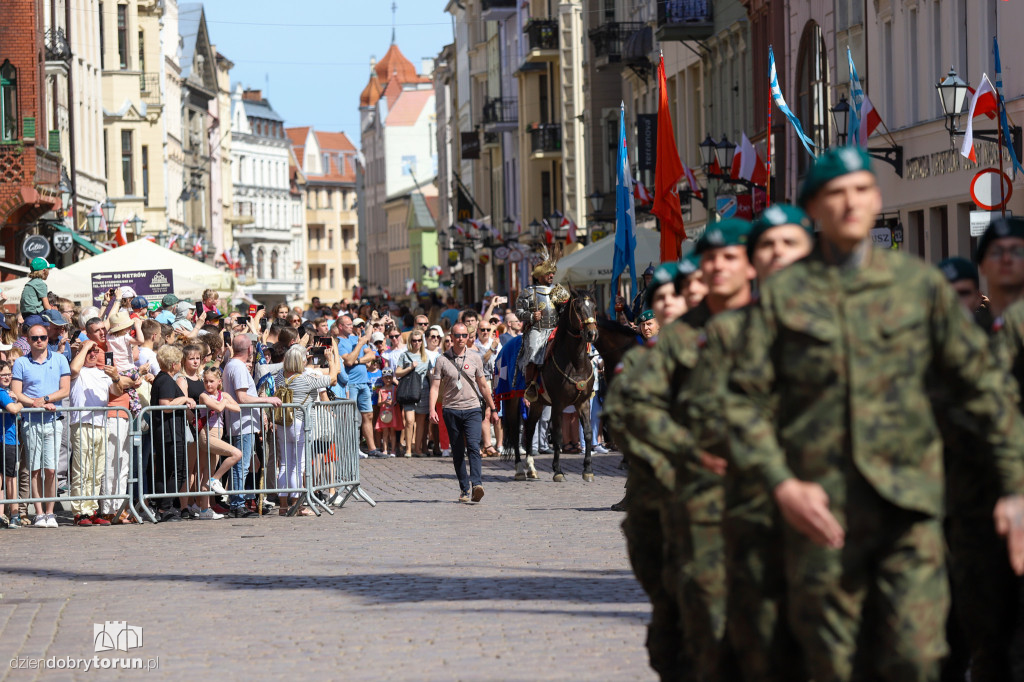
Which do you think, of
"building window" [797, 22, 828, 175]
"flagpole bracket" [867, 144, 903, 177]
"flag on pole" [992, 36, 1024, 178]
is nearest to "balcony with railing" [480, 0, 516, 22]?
"building window" [797, 22, 828, 175]

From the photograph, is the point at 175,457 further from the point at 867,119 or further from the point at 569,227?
the point at 569,227

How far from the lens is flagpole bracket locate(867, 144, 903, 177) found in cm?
2836

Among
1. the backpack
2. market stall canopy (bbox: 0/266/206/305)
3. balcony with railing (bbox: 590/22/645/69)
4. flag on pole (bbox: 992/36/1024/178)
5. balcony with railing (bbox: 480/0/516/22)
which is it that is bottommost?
the backpack

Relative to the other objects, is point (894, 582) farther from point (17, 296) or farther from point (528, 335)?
point (17, 296)

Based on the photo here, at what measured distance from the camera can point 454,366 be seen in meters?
16.7

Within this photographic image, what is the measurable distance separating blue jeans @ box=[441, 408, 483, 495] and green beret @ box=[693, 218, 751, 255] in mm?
10318

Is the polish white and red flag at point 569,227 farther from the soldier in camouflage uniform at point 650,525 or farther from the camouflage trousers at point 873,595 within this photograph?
the camouflage trousers at point 873,595

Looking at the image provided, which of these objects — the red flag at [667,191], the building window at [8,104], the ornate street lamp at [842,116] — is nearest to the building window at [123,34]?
the building window at [8,104]

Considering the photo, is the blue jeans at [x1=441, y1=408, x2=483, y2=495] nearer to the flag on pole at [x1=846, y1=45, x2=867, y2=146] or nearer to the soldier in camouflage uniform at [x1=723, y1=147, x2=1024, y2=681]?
the flag on pole at [x1=846, y1=45, x2=867, y2=146]

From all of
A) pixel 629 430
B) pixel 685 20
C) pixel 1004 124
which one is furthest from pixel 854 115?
pixel 629 430

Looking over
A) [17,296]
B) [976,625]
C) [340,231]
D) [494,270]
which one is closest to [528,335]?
[17,296]

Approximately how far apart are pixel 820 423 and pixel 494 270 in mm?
66089

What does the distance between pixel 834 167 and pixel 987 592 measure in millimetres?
1744

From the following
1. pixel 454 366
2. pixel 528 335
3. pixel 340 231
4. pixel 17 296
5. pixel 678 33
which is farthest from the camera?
pixel 340 231
